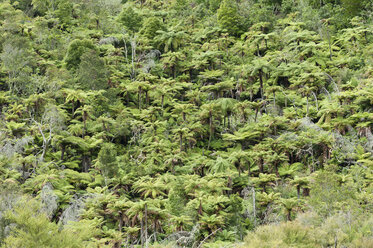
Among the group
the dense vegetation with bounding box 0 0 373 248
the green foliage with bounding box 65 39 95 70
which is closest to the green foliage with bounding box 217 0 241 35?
the dense vegetation with bounding box 0 0 373 248

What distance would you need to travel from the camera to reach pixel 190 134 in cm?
2075

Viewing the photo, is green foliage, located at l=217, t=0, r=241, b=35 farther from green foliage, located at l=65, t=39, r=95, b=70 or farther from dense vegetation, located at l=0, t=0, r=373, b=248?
green foliage, located at l=65, t=39, r=95, b=70

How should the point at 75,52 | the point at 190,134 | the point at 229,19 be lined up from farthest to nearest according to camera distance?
the point at 229,19, the point at 75,52, the point at 190,134

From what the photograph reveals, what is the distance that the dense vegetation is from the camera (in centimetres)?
1395

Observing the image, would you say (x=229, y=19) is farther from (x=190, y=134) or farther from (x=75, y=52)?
(x=190, y=134)

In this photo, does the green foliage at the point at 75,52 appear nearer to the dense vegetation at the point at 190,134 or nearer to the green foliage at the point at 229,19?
the dense vegetation at the point at 190,134

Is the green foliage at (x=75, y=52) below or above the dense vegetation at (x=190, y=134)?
above

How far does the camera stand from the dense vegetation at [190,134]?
13945 mm

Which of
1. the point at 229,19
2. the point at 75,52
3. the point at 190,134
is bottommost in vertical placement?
the point at 190,134

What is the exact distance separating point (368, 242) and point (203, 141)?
47.3 ft

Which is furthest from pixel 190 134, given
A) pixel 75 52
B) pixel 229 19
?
pixel 229 19

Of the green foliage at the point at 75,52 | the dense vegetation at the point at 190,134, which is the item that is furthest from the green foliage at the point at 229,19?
the green foliage at the point at 75,52

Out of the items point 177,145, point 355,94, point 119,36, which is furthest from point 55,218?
point 119,36

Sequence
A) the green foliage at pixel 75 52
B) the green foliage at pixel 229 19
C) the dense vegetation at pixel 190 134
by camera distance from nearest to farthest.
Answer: the dense vegetation at pixel 190 134, the green foliage at pixel 75 52, the green foliage at pixel 229 19
